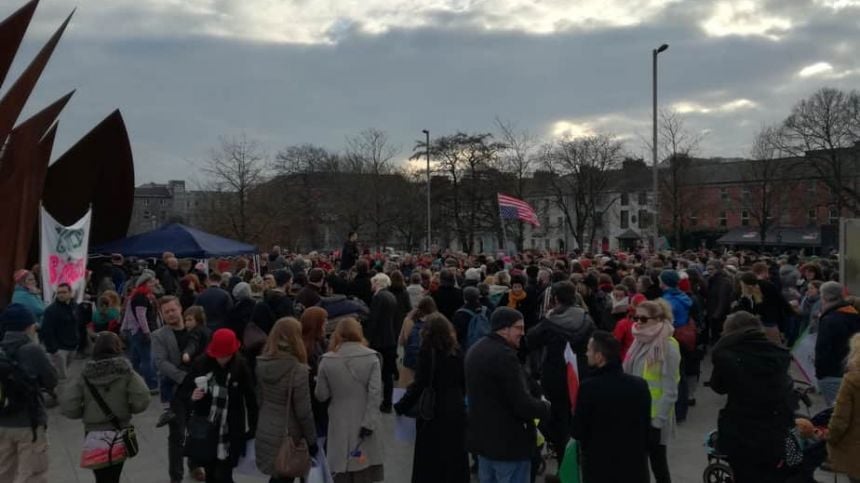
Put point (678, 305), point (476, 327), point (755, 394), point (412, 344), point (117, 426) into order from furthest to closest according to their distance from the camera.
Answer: point (678, 305)
point (476, 327)
point (412, 344)
point (117, 426)
point (755, 394)

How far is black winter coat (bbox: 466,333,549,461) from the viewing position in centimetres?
479

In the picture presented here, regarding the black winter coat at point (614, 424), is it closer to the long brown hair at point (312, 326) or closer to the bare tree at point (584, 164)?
the long brown hair at point (312, 326)

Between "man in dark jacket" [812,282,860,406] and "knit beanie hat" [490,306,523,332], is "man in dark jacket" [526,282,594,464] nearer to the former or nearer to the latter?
"knit beanie hat" [490,306,523,332]

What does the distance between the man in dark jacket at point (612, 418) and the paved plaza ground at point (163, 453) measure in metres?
2.65

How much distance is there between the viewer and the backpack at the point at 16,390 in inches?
213

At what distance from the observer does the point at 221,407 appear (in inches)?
216

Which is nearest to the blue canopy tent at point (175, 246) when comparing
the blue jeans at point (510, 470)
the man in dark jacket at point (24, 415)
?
the man in dark jacket at point (24, 415)

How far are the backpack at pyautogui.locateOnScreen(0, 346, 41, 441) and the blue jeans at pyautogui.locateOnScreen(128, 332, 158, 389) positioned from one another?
545cm

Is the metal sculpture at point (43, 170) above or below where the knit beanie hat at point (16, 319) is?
above

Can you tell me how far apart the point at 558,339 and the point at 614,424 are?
214 centimetres

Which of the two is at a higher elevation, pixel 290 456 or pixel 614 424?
pixel 614 424

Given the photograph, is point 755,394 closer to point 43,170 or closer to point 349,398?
point 349,398

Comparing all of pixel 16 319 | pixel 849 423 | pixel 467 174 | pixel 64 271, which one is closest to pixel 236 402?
pixel 16 319

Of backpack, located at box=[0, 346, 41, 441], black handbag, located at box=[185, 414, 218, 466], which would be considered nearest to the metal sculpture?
backpack, located at box=[0, 346, 41, 441]
